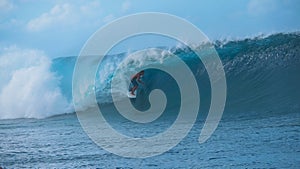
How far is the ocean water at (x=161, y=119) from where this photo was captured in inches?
173

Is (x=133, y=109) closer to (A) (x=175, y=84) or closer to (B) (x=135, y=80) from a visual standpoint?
(B) (x=135, y=80)

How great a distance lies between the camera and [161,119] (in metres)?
4.48

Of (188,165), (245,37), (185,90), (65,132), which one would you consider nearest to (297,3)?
(245,37)

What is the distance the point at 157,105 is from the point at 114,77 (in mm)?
358

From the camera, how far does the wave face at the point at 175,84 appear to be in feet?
14.6

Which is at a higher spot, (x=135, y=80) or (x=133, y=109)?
(x=135, y=80)

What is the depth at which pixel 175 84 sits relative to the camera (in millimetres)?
4574

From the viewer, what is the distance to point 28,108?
4484 mm

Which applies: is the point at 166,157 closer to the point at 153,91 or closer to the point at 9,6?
the point at 153,91

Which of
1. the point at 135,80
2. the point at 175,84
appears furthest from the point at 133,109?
the point at 175,84

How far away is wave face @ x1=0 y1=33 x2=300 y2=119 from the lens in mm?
4453

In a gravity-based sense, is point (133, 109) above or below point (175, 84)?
below

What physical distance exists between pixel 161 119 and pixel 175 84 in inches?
10.8

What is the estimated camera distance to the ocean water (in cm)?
438
